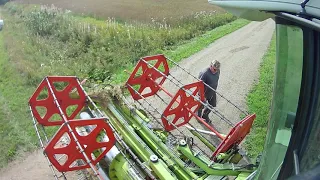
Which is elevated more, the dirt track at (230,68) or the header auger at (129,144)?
the header auger at (129,144)

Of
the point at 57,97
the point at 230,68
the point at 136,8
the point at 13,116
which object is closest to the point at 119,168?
the point at 57,97

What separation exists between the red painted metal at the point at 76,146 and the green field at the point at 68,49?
10.6 ft

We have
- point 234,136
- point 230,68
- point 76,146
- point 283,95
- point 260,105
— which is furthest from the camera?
A: point 230,68

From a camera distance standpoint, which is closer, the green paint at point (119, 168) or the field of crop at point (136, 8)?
the green paint at point (119, 168)

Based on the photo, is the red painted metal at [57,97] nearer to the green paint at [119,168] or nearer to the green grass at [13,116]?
the green paint at [119,168]

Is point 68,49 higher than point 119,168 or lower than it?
lower

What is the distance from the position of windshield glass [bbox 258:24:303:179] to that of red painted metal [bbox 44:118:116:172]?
9.31 feet

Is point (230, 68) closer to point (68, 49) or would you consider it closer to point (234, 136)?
point (68, 49)

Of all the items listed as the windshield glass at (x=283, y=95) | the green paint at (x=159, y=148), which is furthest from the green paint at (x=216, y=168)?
the windshield glass at (x=283, y=95)

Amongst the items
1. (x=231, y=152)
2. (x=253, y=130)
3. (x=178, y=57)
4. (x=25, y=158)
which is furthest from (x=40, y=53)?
(x=231, y=152)

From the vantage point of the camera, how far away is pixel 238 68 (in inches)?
484

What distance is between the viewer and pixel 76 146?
17.0ft

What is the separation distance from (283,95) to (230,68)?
32.6 ft

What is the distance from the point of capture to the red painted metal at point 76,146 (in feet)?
16.7
